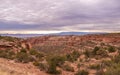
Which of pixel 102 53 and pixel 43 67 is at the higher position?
pixel 43 67

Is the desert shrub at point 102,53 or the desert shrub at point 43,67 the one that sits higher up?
the desert shrub at point 43,67

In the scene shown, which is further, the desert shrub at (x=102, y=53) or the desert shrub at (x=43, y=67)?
the desert shrub at (x=102, y=53)

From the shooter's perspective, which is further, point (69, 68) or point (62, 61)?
point (62, 61)

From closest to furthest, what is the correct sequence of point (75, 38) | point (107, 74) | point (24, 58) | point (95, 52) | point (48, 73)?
point (107, 74) < point (48, 73) < point (24, 58) < point (95, 52) < point (75, 38)

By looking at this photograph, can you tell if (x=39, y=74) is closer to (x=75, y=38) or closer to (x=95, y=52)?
(x=95, y=52)

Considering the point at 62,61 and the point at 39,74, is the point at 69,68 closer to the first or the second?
the point at 62,61

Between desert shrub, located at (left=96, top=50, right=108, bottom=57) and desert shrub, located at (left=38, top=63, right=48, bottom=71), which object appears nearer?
desert shrub, located at (left=38, top=63, right=48, bottom=71)

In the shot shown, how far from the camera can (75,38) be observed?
330 feet

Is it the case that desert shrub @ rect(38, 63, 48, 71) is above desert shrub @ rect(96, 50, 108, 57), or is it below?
above

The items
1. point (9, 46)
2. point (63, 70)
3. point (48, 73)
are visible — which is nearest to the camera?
point (48, 73)

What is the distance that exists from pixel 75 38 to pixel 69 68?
253ft

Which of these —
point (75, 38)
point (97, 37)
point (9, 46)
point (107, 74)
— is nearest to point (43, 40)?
point (75, 38)

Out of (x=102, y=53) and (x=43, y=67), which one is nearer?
(x=43, y=67)

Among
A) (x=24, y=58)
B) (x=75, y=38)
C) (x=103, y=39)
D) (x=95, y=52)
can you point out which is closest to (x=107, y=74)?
(x=24, y=58)
